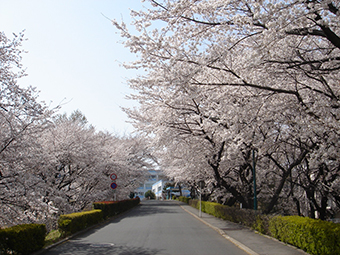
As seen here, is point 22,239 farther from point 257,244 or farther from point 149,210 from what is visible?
point 149,210

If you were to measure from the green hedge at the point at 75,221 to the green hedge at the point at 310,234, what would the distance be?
315 inches

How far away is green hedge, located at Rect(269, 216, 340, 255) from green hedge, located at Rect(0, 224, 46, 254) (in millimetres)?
7623

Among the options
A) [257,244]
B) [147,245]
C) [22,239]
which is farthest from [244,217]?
[22,239]

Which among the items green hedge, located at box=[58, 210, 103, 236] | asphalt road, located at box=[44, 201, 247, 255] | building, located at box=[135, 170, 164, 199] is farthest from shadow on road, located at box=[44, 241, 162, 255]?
building, located at box=[135, 170, 164, 199]

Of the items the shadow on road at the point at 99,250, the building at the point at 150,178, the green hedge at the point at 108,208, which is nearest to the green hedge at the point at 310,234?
the shadow on road at the point at 99,250

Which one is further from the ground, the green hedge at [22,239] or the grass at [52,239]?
the green hedge at [22,239]

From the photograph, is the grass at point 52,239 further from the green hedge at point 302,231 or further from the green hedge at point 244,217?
the green hedge at point 244,217

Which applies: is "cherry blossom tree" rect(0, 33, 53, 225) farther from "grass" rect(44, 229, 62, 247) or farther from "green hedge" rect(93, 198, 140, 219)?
"green hedge" rect(93, 198, 140, 219)

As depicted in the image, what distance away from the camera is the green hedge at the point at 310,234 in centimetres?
727

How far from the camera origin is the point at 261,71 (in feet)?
28.3

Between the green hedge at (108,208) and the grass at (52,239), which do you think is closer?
the grass at (52,239)

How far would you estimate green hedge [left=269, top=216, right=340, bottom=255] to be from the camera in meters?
7.27

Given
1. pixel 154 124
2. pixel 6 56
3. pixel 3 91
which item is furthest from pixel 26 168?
pixel 154 124

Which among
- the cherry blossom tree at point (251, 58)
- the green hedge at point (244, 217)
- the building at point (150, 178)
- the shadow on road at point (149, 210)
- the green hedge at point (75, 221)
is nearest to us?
the cherry blossom tree at point (251, 58)
